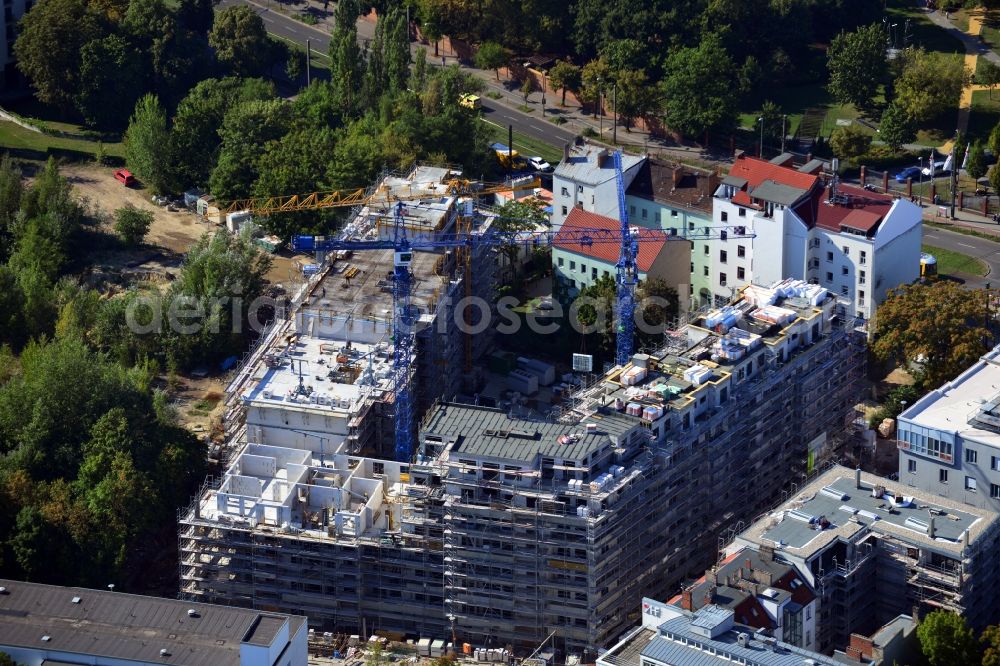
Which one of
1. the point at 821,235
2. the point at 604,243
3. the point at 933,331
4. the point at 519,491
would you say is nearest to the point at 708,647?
the point at 519,491

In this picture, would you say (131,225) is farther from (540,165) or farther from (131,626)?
(131,626)

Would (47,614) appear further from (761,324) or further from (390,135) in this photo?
(390,135)

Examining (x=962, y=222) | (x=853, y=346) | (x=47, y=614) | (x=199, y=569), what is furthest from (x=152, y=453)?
(x=962, y=222)

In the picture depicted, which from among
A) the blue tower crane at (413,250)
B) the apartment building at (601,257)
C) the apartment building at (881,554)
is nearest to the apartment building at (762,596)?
the apartment building at (881,554)

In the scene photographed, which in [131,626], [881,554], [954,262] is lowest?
[131,626]

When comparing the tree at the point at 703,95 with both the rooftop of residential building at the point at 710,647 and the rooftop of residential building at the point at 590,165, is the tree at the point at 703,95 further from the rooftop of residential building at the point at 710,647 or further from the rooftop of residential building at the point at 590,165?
the rooftop of residential building at the point at 710,647

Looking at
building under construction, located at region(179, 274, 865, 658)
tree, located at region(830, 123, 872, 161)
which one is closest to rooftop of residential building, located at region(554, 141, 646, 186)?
tree, located at region(830, 123, 872, 161)

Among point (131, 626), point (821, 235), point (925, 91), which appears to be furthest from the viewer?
point (925, 91)
